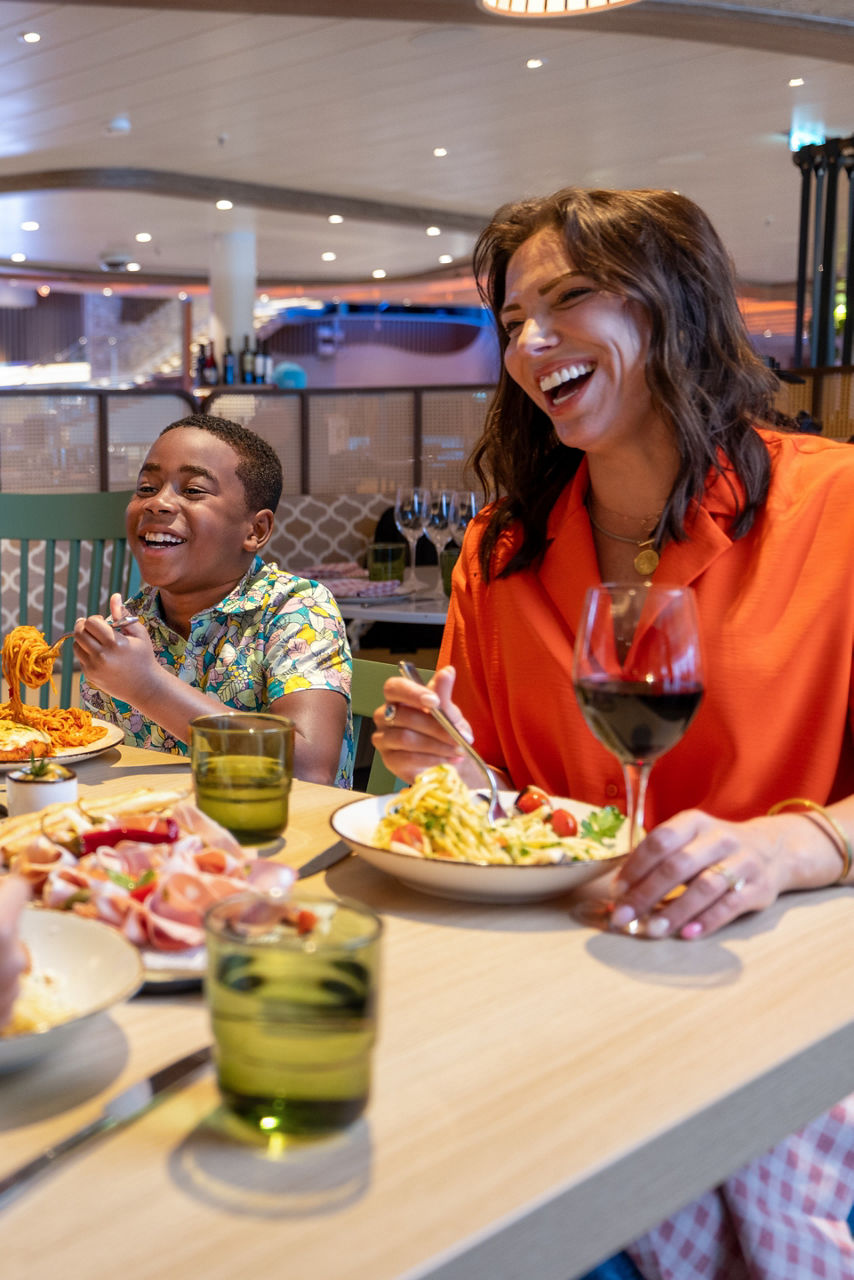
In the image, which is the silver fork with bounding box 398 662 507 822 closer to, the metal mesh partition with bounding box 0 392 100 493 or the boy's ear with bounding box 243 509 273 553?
the boy's ear with bounding box 243 509 273 553

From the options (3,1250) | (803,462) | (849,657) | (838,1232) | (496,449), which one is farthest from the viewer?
(496,449)

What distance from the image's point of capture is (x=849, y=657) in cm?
142

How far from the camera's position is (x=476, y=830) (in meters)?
1.10

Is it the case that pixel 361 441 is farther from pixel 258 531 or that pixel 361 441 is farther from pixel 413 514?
pixel 258 531

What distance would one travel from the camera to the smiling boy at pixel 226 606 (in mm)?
1985

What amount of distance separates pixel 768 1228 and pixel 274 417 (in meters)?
6.20

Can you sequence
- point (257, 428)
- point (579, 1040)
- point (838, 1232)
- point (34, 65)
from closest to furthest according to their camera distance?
point (579, 1040) < point (838, 1232) < point (257, 428) < point (34, 65)

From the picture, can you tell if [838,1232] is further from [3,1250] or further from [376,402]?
[376,402]

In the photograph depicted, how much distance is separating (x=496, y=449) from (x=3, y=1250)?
4.54 feet

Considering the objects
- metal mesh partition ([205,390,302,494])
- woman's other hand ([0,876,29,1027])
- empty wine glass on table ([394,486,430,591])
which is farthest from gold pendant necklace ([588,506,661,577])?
metal mesh partition ([205,390,302,494])

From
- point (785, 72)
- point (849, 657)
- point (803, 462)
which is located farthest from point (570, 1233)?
point (785, 72)

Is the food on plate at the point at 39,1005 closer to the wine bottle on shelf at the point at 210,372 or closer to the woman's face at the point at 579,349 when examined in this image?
the woman's face at the point at 579,349

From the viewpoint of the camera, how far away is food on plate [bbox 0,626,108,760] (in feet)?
5.52

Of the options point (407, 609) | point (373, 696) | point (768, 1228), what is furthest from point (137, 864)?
point (407, 609)
